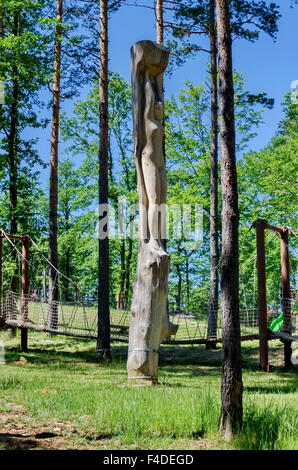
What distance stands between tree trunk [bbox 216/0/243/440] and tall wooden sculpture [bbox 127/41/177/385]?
8.83 ft

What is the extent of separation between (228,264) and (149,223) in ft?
9.68

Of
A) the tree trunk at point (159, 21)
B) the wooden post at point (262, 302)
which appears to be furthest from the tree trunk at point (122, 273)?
the wooden post at point (262, 302)

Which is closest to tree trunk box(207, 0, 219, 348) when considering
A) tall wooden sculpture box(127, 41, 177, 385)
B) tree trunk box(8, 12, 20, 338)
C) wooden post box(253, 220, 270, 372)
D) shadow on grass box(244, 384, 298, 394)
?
wooden post box(253, 220, 270, 372)

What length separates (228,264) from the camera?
13.6 feet

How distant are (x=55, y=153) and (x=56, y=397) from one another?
33.2ft

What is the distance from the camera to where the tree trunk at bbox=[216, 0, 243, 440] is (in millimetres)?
3949

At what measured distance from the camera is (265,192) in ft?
65.3

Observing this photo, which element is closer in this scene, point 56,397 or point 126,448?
point 126,448

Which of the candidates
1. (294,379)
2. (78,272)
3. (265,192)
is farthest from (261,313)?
(78,272)

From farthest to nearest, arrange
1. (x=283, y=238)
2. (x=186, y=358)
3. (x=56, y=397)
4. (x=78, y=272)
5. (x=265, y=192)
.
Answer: (x=78, y=272)
(x=265, y=192)
(x=186, y=358)
(x=283, y=238)
(x=56, y=397)

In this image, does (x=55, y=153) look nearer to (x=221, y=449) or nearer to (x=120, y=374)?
(x=120, y=374)

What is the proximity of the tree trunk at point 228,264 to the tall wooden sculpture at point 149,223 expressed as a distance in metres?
2.69

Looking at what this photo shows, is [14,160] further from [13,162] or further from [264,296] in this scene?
[264,296]

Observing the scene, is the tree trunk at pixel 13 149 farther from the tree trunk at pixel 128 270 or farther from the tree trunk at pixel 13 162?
the tree trunk at pixel 128 270
